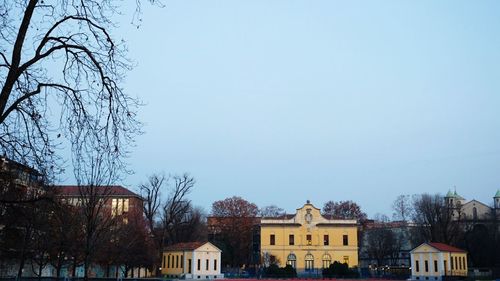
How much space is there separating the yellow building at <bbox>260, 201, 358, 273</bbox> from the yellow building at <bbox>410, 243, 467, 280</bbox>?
16.2m

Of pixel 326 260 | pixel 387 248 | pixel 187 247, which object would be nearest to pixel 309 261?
pixel 326 260

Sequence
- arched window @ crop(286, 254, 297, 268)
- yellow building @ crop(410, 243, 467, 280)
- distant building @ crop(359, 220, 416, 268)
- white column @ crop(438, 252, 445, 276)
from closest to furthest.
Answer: white column @ crop(438, 252, 445, 276) < yellow building @ crop(410, 243, 467, 280) < arched window @ crop(286, 254, 297, 268) < distant building @ crop(359, 220, 416, 268)

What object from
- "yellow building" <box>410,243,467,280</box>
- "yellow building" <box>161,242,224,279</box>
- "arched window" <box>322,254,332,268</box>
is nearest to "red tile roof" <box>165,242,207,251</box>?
"yellow building" <box>161,242,224,279</box>

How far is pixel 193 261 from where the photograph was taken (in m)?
68.5

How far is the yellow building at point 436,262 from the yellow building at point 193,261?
25313 mm

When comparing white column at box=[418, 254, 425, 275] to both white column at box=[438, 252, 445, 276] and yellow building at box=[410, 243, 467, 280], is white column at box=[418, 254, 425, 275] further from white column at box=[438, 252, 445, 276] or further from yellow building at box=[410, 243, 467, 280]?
white column at box=[438, 252, 445, 276]

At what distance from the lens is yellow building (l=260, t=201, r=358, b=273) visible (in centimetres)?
8219

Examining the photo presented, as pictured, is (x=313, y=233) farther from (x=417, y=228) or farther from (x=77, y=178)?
(x=77, y=178)

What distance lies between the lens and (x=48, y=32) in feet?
31.4

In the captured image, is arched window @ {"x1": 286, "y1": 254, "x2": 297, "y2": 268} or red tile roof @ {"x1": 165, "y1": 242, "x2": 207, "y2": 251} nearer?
red tile roof @ {"x1": 165, "y1": 242, "x2": 207, "y2": 251}

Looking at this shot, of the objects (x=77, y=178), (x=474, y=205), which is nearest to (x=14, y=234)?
(x=77, y=178)

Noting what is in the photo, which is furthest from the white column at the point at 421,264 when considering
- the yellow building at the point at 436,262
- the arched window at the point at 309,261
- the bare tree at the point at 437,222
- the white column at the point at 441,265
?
the arched window at the point at 309,261

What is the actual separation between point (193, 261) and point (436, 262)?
97.5 ft

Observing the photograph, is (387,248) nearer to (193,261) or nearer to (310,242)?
(310,242)
